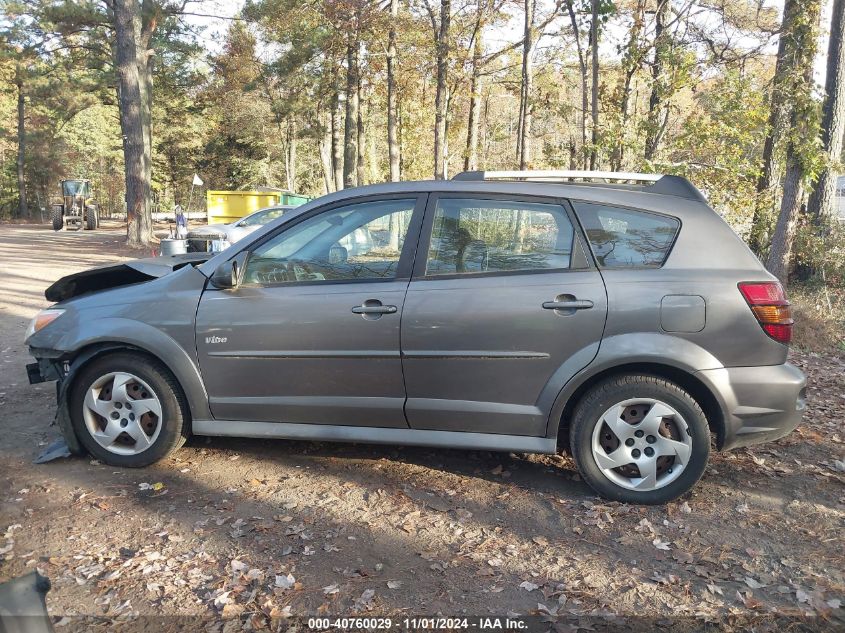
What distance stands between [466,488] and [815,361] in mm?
5280

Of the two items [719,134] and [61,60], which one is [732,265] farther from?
[61,60]

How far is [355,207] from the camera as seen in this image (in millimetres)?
3982

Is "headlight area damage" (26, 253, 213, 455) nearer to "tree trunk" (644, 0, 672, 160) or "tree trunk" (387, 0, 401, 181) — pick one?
"tree trunk" (644, 0, 672, 160)

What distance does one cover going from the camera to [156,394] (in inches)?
157

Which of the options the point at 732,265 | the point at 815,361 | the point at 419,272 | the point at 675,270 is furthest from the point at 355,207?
the point at 815,361

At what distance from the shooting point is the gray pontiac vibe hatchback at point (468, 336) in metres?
3.51

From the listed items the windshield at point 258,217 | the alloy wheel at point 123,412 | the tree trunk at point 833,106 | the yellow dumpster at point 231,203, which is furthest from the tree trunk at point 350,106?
the alloy wheel at point 123,412

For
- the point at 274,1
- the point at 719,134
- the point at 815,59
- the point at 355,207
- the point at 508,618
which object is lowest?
the point at 508,618

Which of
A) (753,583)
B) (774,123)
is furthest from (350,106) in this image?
(753,583)

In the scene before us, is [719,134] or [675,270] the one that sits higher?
[719,134]

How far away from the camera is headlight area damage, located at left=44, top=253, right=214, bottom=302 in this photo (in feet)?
14.9

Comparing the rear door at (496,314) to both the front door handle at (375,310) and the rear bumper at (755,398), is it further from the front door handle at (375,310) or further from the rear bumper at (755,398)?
the rear bumper at (755,398)

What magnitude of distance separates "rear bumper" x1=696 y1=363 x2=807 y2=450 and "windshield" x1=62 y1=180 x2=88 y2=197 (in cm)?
3918

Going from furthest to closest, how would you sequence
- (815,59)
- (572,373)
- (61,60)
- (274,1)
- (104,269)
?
(61,60)
(274,1)
(815,59)
(104,269)
(572,373)
